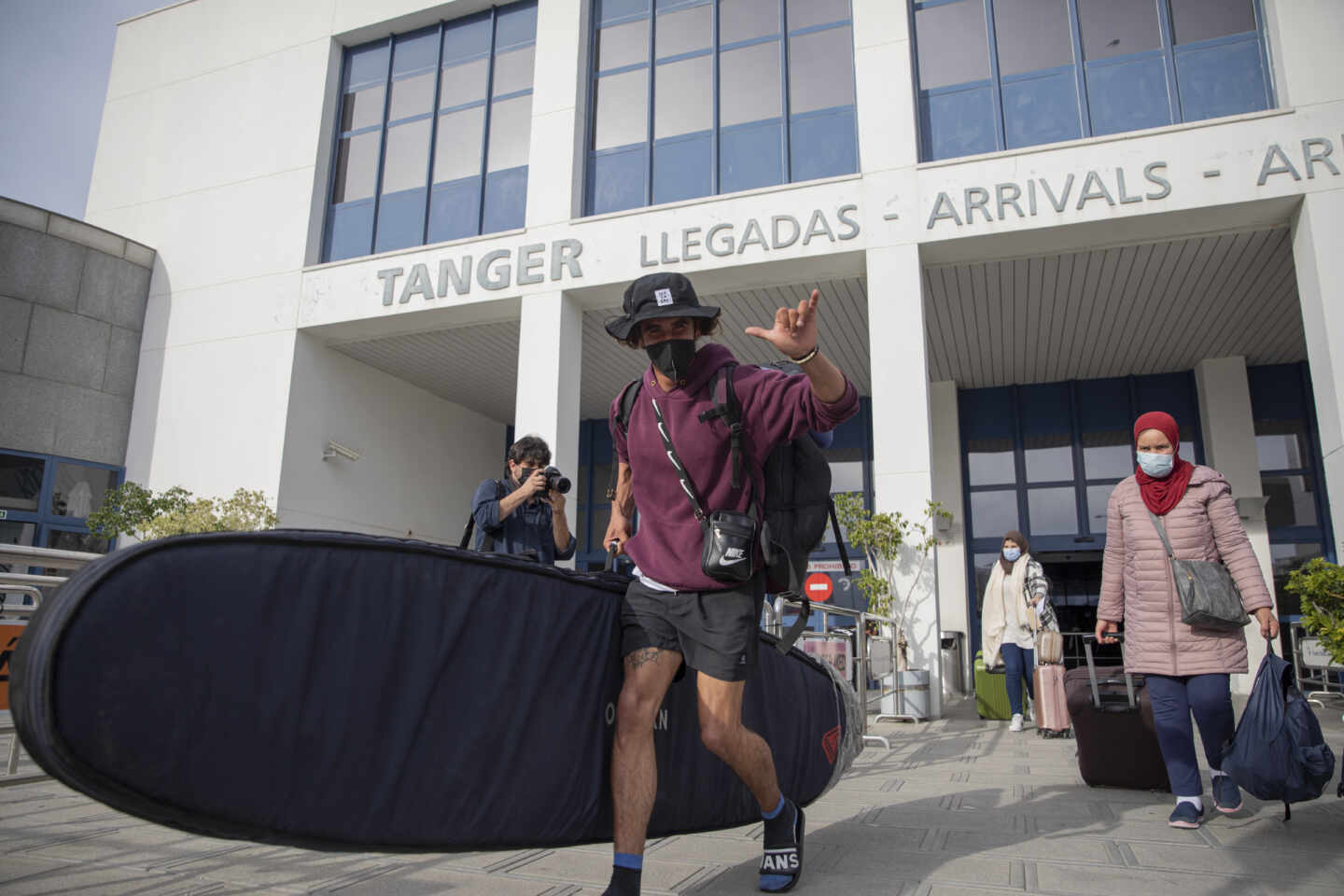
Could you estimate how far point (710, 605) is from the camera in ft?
7.91

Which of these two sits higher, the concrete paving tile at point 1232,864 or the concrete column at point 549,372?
the concrete column at point 549,372

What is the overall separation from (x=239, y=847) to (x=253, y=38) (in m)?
17.2

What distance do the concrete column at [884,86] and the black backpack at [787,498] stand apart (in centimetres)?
1019

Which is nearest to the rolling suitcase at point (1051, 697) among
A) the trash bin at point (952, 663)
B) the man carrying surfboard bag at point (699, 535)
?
the man carrying surfboard bag at point (699, 535)

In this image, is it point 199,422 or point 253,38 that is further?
point 253,38

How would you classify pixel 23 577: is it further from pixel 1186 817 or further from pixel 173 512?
pixel 173 512

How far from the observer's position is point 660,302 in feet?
8.24

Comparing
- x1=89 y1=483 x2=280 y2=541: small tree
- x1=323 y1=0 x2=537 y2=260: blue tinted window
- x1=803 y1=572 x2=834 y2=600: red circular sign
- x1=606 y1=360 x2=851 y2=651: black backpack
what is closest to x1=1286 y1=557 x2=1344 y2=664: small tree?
x1=606 y1=360 x2=851 y2=651: black backpack

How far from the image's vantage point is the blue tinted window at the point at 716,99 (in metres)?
12.7

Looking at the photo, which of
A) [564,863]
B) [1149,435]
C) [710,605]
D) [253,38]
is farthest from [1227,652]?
[253,38]

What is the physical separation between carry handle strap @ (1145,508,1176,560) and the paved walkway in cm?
115

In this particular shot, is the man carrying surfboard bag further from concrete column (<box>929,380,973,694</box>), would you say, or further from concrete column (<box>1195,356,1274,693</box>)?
concrete column (<box>1195,356,1274,693</box>)

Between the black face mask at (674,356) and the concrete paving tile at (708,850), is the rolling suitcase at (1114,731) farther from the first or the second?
the black face mask at (674,356)

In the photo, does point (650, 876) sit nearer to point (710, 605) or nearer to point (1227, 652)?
point (710, 605)
